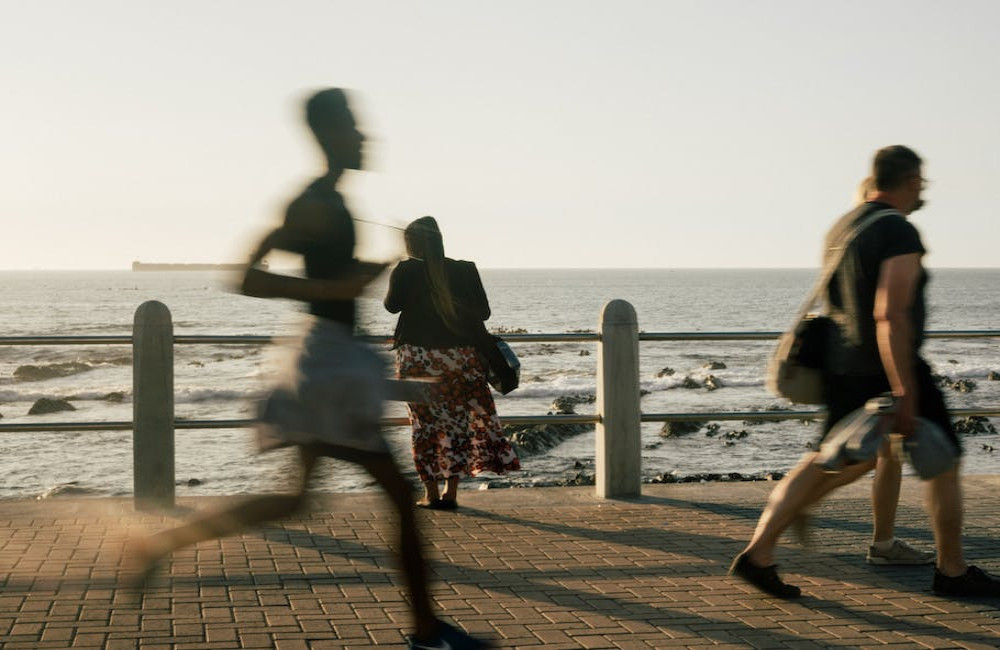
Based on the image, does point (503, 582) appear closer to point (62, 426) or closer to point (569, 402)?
point (62, 426)

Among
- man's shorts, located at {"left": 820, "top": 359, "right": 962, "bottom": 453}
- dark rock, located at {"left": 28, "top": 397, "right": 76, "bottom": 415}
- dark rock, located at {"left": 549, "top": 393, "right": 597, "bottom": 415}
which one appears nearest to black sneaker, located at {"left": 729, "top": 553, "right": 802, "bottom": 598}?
man's shorts, located at {"left": 820, "top": 359, "right": 962, "bottom": 453}

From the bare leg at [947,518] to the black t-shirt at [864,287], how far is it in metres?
0.59

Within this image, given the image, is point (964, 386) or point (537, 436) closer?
point (537, 436)

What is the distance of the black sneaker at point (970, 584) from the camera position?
5.44m

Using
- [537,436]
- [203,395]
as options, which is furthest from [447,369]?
[203,395]

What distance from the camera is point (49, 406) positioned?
28.2 meters

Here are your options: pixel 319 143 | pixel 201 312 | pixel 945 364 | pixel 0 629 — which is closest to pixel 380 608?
pixel 0 629

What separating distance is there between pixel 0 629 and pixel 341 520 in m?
2.60

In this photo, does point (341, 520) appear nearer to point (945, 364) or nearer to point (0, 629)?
point (0, 629)

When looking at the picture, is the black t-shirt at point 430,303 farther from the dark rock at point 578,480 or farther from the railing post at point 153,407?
the dark rock at point 578,480

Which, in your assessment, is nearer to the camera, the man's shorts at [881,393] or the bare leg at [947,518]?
the man's shorts at [881,393]

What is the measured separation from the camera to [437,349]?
764 centimetres

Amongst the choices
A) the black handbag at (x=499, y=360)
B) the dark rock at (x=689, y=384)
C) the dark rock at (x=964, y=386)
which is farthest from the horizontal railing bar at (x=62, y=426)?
the dark rock at (x=964, y=386)

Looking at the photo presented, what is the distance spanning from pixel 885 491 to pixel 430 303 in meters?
2.89
